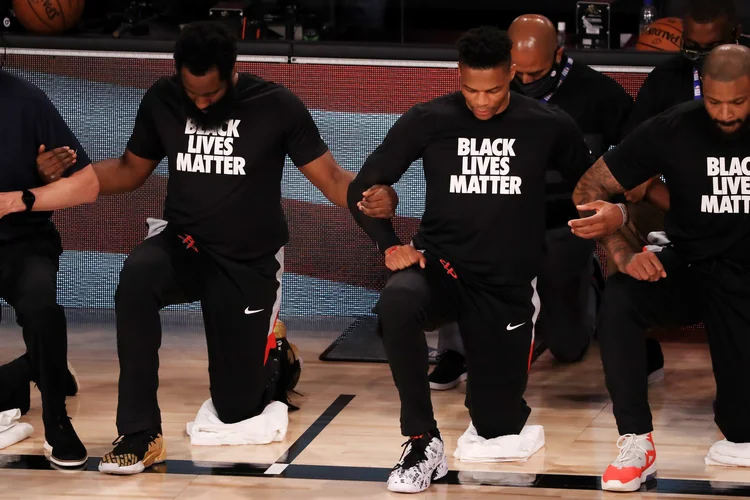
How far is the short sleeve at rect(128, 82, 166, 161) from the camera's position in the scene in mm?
4625

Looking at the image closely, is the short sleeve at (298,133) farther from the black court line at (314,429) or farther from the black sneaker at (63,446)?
the black sneaker at (63,446)

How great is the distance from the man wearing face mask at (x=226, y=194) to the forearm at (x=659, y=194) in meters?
0.95

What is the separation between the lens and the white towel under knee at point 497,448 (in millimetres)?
4285

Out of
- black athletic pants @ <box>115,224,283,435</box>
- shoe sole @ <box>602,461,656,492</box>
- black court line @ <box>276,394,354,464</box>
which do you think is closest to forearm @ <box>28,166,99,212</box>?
black athletic pants @ <box>115,224,283,435</box>

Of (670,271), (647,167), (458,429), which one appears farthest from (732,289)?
(458,429)

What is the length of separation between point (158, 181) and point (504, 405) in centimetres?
258

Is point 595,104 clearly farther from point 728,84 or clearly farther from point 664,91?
point 728,84

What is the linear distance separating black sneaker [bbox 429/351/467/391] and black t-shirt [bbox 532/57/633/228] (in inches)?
28.6

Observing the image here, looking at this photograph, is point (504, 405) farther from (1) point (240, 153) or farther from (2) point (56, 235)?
(2) point (56, 235)

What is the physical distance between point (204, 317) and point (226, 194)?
1.46 feet

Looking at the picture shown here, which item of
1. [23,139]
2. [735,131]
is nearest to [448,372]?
[735,131]

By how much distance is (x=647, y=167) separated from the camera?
4.24 metres

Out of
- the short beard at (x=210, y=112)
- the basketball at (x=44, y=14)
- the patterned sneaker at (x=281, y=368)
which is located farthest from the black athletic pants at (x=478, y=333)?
the basketball at (x=44, y=14)

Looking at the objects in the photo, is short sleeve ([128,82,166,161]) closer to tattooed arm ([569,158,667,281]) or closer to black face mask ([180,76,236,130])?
black face mask ([180,76,236,130])
